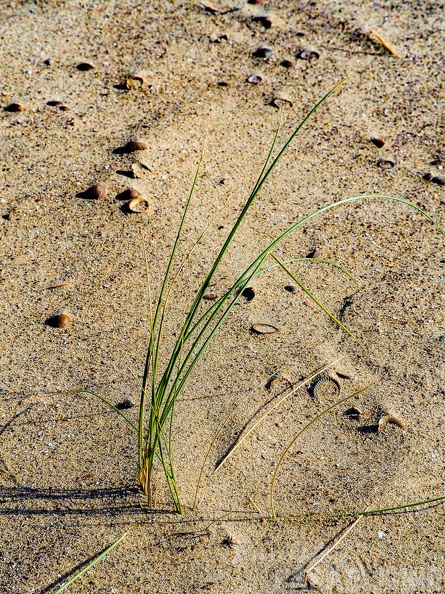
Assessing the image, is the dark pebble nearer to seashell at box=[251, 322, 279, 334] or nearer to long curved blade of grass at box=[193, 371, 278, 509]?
long curved blade of grass at box=[193, 371, 278, 509]

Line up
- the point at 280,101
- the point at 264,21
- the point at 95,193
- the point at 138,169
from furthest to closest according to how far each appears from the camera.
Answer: the point at 264,21 → the point at 280,101 → the point at 138,169 → the point at 95,193

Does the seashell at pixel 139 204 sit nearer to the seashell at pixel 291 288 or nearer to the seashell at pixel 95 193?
the seashell at pixel 95 193

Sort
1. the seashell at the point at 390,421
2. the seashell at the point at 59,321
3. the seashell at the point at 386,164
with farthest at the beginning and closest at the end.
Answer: the seashell at the point at 386,164, the seashell at the point at 59,321, the seashell at the point at 390,421

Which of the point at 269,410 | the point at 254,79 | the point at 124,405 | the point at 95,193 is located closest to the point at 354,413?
the point at 269,410

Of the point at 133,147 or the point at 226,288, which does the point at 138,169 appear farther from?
the point at 226,288

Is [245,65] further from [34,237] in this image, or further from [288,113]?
[34,237]

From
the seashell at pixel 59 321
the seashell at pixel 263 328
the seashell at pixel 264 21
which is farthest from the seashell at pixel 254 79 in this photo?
the seashell at pixel 59 321
